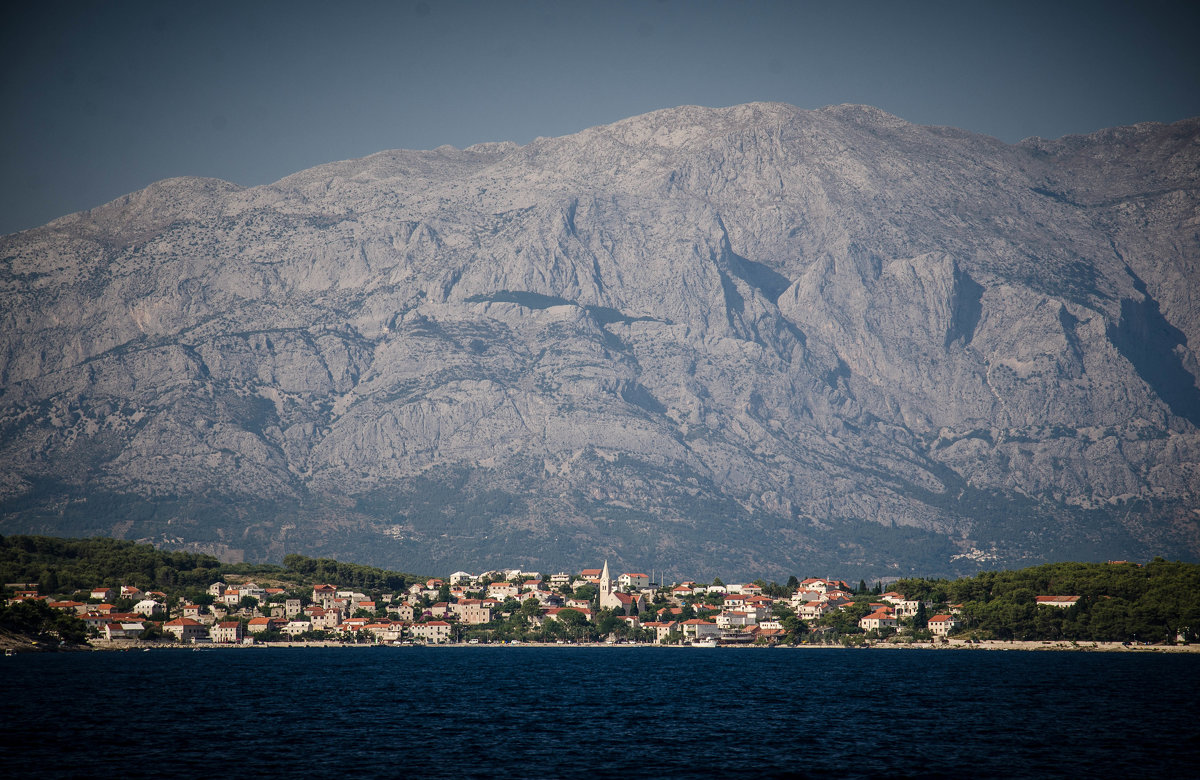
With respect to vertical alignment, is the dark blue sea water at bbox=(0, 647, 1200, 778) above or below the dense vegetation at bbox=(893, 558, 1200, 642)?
below

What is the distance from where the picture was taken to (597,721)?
95625 millimetres

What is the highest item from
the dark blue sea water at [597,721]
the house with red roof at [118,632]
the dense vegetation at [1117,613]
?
the dense vegetation at [1117,613]

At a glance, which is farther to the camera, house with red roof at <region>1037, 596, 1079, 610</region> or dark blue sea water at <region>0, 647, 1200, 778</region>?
house with red roof at <region>1037, 596, 1079, 610</region>

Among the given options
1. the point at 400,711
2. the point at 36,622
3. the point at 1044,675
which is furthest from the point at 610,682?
the point at 36,622

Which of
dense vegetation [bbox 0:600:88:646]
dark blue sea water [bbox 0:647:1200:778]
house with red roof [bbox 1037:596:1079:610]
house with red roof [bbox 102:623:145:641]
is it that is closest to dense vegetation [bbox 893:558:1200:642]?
house with red roof [bbox 1037:596:1079:610]

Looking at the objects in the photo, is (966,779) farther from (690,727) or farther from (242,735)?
(242,735)

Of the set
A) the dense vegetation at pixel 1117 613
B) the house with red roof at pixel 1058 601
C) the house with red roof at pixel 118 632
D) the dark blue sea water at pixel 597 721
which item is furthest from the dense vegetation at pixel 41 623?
the house with red roof at pixel 1058 601

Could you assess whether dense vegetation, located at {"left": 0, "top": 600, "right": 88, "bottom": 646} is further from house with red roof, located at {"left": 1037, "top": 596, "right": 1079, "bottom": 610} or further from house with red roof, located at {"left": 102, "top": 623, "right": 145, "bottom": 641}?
house with red roof, located at {"left": 1037, "top": 596, "right": 1079, "bottom": 610}

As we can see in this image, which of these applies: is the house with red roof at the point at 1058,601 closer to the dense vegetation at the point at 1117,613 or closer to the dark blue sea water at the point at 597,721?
the dense vegetation at the point at 1117,613

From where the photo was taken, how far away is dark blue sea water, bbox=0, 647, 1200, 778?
240ft

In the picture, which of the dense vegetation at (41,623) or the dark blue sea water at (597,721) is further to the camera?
the dense vegetation at (41,623)

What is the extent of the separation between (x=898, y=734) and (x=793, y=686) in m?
40.7

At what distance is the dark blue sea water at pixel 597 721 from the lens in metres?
73.2

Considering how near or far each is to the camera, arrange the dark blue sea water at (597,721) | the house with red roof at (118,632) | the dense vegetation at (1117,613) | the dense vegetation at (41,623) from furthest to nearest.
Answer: the house with red roof at (118,632) → the dense vegetation at (1117,613) → the dense vegetation at (41,623) → the dark blue sea water at (597,721)
